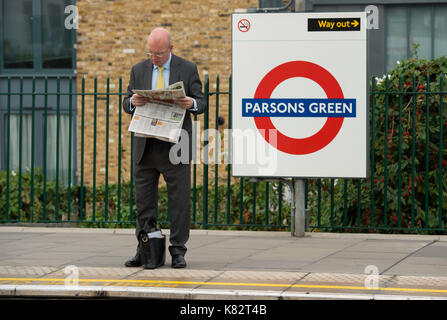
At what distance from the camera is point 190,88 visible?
25.0 ft

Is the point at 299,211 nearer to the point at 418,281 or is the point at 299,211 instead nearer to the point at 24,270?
the point at 418,281

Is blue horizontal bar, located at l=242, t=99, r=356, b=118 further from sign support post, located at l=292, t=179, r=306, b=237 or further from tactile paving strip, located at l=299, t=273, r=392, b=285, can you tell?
tactile paving strip, located at l=299, t=273, r=392, b=285

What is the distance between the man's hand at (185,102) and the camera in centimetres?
735

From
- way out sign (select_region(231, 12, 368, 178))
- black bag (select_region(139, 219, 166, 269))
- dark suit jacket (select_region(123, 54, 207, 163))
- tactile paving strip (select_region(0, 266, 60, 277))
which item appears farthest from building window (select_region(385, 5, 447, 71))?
tactile paving strip (select_region(0, 266, 60, 277))

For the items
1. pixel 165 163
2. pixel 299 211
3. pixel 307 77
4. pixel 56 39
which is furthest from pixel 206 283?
pixel 56 39

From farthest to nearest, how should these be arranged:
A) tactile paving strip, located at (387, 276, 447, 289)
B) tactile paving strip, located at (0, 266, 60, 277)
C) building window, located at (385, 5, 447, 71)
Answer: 1. building window, located at (385, 5, 447, 71)
2. tactile paving strip, located at (0, 266, 60, 277)
3. tactile paving strip, located at (387, 276, 447, 289)

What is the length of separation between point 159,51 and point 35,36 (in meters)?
11.4

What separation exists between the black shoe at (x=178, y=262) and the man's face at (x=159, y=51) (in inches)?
67.8

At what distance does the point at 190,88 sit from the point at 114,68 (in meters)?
10.3

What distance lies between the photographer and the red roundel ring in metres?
9.58

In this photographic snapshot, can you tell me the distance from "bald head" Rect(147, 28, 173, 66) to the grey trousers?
2.40 feet

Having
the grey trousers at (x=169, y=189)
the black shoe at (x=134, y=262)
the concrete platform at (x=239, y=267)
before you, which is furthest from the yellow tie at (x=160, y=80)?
the concrete platform at (x=239, y=267)

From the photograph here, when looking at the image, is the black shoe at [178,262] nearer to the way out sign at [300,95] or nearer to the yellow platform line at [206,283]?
the yellow platform line at [206,283]

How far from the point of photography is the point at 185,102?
Answer: 7359mm
